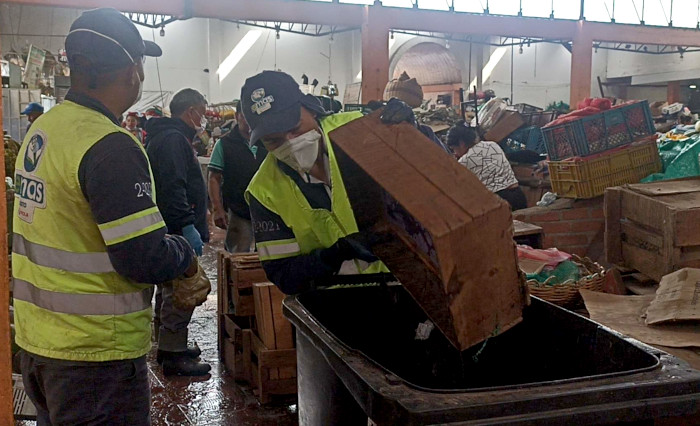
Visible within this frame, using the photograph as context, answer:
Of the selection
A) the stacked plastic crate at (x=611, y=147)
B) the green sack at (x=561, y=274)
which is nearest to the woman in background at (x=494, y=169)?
the stacked plastic crate at (x=611, y=147)

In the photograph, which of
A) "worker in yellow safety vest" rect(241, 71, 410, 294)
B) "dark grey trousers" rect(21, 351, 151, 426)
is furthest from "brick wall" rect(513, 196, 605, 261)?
"dark grey trousers" rect(21, 351, 151, 426)

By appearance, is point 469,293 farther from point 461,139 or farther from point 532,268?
point 461,139

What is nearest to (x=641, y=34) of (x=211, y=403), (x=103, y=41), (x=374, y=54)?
(x=374, y=54)

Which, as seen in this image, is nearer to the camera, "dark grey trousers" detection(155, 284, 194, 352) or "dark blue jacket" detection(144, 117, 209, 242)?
"dark blue jacket" detection(144, 117, 209, 242)

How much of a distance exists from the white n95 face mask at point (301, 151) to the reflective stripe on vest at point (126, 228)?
620mm

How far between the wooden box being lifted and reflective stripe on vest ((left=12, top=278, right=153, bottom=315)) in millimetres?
797

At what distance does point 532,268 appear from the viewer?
3.80m

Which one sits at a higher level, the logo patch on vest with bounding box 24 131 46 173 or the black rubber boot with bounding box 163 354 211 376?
the logo patch on vest with bounding box 24 131 46 173

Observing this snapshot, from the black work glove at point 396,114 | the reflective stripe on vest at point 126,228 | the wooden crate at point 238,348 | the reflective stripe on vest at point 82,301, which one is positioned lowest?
the wooden crate at point 238,348

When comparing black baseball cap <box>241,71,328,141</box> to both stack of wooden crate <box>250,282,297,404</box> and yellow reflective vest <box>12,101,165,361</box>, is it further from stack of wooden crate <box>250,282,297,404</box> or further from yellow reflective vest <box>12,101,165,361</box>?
stack of wooden crate <box>250,282,297,404</box>

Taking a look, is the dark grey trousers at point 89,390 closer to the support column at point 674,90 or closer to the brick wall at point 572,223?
the brick wall at point 572,223

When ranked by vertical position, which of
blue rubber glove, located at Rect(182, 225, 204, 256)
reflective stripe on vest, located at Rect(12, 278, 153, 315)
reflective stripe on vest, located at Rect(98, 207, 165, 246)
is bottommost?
blue rubber glove, located at Rect(182, 225, 204, 256)

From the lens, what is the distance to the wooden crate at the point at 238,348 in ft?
14.0

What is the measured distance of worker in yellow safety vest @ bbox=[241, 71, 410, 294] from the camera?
7.78 ft
